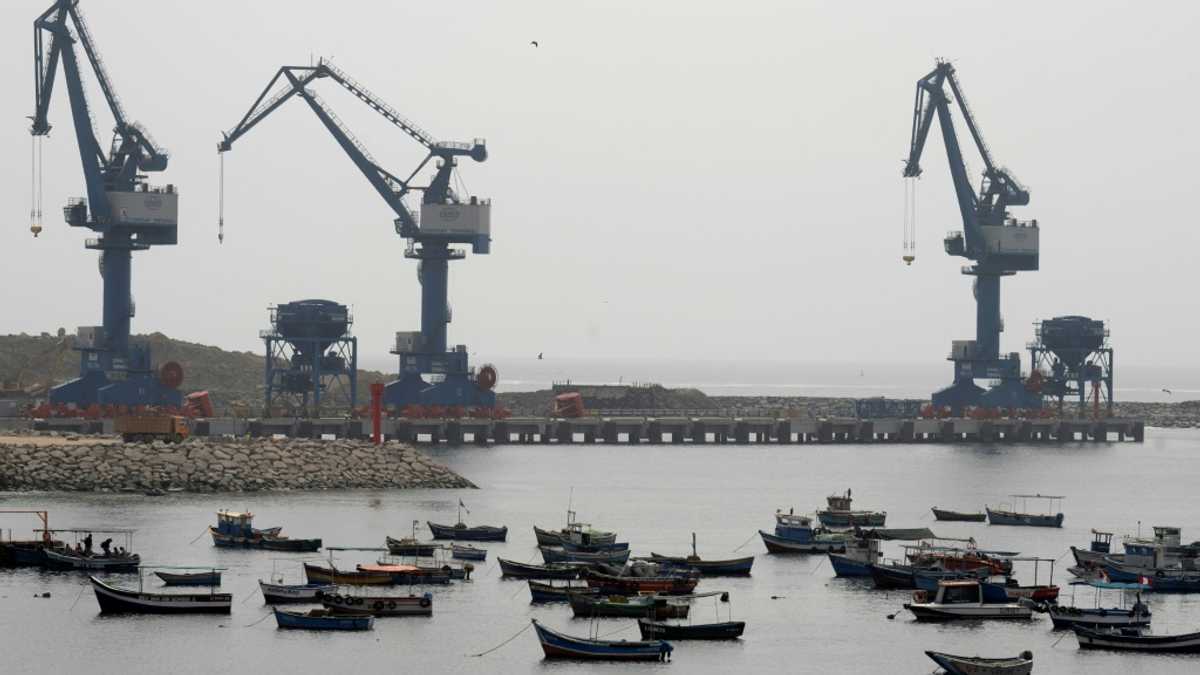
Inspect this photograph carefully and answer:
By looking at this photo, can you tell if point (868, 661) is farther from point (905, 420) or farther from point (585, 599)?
point (905, 420)

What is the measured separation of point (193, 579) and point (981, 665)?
29105 millimetres

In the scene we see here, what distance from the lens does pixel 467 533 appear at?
9850 centimetres

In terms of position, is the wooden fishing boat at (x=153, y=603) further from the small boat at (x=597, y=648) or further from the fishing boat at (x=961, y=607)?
the fishing boat at (x=961, y=607)

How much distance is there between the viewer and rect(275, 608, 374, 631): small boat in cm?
7588

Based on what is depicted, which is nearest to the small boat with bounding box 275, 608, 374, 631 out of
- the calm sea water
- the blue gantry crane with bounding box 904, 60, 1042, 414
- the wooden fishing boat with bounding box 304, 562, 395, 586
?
the calm sea water

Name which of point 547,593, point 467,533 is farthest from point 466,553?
point 547,593

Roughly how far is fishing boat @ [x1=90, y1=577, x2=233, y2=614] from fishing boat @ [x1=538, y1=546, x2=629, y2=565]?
1607 cm

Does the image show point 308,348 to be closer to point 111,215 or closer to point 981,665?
point 111,215

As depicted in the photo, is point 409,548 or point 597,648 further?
point 409,548

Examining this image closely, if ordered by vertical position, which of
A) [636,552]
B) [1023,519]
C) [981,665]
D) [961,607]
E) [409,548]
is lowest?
[981,665]

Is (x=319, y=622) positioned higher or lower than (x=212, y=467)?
lower

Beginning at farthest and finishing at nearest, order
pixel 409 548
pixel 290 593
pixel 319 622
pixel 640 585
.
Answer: pixel 409 548, pixel 640 585, pixel 290 593, pixel 319 622

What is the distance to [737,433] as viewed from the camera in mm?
188000

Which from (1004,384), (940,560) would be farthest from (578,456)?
(940,560)
